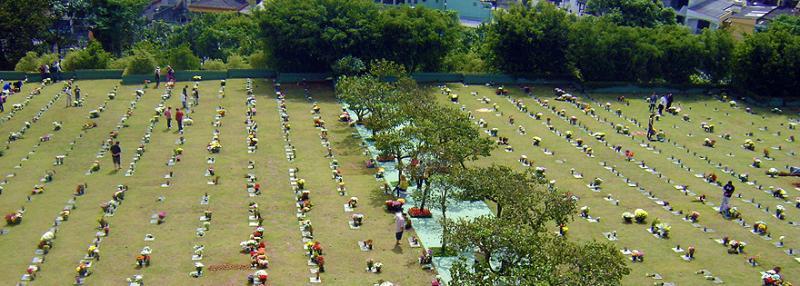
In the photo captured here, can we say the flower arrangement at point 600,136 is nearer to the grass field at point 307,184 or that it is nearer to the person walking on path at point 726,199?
the grass field at point 307,184

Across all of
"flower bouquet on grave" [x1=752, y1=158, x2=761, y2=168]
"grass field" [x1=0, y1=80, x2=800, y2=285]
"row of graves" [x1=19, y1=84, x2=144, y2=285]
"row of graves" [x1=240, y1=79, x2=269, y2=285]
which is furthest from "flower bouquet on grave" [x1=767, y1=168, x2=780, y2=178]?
"row of graves" [x1=19, y1=84, x2=144, y2=285]

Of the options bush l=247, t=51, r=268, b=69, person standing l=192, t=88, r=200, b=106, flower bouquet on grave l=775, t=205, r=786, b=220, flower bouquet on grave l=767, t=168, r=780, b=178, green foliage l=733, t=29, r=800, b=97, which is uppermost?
green foliage l=733, t=29, r=800, b=97

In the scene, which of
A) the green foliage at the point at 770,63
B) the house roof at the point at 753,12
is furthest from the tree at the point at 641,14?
the green foliage at the point at 770,63

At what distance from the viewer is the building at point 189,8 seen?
131500 millimetres

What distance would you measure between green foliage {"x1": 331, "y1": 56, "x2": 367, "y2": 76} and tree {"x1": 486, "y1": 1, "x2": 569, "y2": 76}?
14087 millimetres

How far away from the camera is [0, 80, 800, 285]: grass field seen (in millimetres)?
34469

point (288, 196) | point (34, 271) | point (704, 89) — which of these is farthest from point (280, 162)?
point (704, 89)

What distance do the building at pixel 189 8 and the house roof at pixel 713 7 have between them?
68736mm

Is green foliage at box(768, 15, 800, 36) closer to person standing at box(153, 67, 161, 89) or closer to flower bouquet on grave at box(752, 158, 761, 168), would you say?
flower bouquet on grave at box(752, 158, 761, 168)

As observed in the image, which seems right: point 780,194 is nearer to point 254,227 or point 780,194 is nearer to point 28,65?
point 254,227

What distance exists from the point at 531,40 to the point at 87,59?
38472 mm

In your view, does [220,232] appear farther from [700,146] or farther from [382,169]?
[700,146]

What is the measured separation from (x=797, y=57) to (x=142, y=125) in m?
52.9

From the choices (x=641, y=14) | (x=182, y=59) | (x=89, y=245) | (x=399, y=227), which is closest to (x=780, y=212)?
(x=399, y=227)
